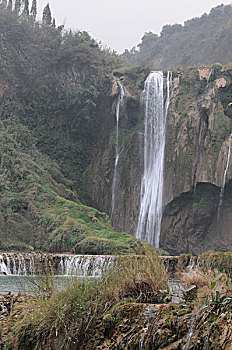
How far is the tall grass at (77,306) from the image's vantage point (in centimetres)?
434

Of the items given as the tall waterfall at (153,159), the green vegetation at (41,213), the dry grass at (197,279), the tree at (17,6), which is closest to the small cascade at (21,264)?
the green vegetation at (41,213)

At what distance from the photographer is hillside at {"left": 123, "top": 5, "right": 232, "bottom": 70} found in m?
48.2

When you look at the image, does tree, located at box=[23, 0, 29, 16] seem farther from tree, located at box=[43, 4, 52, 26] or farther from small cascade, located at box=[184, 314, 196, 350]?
small cascade, located at box=[184, 314, 196, 350]

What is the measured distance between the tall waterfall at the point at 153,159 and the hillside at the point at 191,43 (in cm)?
1720

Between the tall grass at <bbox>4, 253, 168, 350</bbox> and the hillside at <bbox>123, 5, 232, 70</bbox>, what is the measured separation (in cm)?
4299

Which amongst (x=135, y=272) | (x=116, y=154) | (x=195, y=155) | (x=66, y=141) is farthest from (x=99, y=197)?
(x=135, y=272)

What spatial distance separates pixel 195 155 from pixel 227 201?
3301mm

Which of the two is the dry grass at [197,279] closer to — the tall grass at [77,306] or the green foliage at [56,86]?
the tall grass at [77,306]

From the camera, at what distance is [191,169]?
26.4m

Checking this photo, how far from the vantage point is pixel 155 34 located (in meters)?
65.8

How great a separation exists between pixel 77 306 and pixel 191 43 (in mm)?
54173

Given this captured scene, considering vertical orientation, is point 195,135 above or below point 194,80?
below

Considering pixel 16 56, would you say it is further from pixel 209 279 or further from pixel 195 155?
pixel 209 279

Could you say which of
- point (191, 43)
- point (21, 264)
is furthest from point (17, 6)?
point (21, 264)
